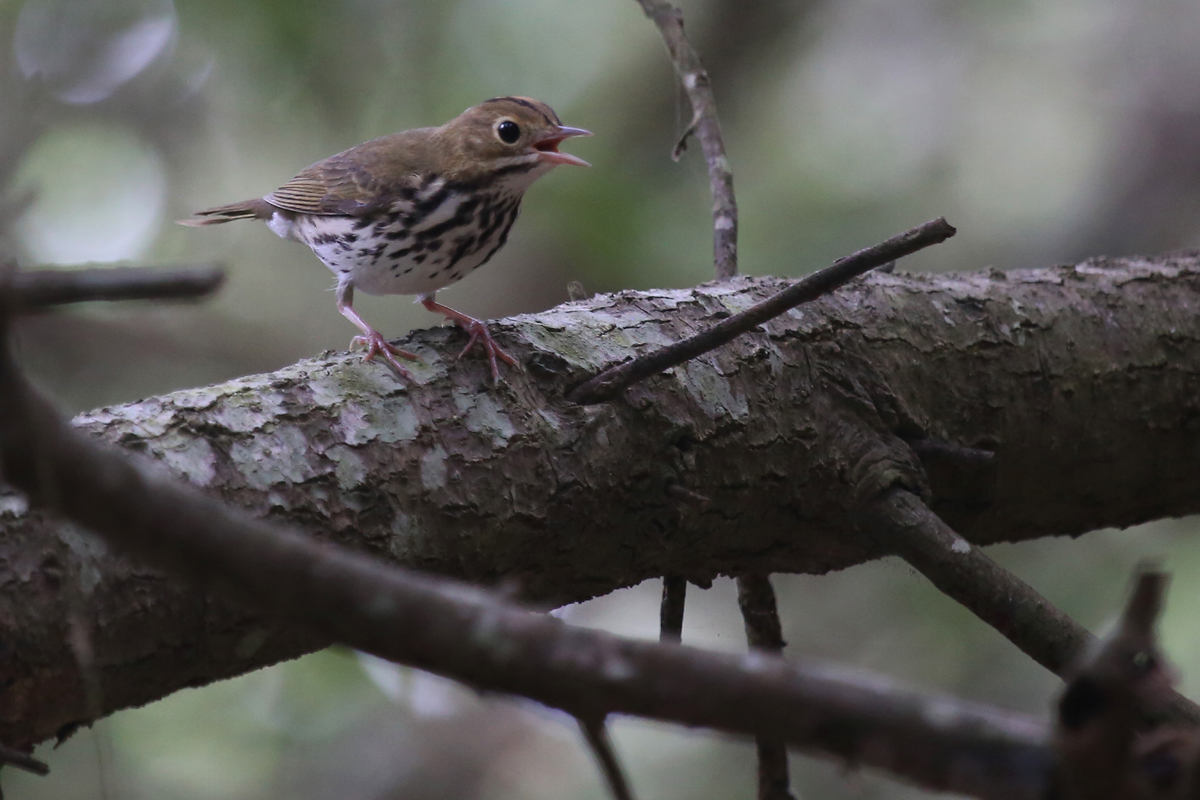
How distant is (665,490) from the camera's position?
2357mm

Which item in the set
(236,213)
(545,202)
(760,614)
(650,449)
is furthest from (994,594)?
(545,202)

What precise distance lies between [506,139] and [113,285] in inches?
117

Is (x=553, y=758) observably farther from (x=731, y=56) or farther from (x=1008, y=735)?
(x=1008, y=735)

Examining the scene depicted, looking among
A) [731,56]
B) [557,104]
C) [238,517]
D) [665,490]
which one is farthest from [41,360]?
[238,517]

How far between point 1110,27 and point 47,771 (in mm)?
8369

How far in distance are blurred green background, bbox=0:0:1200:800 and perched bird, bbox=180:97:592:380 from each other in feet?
6.34

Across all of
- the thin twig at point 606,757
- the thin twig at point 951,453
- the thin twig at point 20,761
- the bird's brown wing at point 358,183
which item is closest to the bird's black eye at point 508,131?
the bird's brown wing at point 358,183

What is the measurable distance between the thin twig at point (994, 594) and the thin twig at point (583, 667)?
132 centimetres

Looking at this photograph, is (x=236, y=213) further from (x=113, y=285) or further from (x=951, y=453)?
(x=113, y=285)

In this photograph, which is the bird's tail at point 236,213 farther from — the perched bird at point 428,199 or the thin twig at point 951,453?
the thin twig at point 951,453

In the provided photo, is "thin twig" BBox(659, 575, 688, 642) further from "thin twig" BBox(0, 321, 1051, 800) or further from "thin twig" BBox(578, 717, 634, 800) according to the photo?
"thin twig" BBox(0, 321, 1051, 800)

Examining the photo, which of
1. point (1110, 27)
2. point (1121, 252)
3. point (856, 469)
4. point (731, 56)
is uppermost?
point (1110, 27)

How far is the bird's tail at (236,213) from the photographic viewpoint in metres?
4.18

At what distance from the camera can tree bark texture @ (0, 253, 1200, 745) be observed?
Answer: 177 cm
